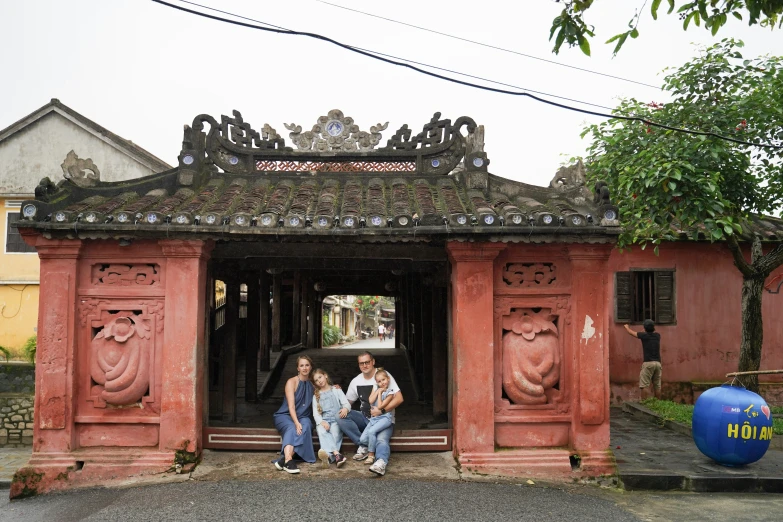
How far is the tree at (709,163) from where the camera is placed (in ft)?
35.8

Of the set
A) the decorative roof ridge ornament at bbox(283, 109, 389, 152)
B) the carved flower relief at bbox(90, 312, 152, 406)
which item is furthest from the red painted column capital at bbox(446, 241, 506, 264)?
the carved flower relief at bbox(90, 312, 152, 406)

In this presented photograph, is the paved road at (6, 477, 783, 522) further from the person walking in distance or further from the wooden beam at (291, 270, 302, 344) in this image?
the wooden beam at (291, 270, 302, 344)

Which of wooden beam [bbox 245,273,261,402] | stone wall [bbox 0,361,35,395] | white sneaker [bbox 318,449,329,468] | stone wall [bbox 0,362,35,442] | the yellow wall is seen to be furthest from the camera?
the yellow wall

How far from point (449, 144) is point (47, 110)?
1247 centimetres

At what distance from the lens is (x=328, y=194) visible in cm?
887

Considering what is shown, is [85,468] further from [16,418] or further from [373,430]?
[16,418]

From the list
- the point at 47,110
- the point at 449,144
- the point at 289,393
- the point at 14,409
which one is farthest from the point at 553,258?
the point at 47,110

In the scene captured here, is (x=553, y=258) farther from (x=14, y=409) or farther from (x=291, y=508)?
(x=14, y=409)

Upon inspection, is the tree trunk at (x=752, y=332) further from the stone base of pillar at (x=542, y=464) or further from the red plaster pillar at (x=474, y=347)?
the red plaster pillar at (x=474, y=347)

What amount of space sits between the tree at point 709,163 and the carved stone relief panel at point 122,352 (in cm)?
767

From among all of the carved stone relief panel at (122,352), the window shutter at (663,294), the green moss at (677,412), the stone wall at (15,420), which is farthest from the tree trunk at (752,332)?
the stone wall at (15,420)

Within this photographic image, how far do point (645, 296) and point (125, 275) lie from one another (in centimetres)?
1184

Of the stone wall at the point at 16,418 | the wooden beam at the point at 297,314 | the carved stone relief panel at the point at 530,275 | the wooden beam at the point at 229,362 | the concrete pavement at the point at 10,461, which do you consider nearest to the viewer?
the carved stone relief panel at the point at 530,275

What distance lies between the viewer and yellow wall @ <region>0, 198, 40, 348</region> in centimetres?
1644
